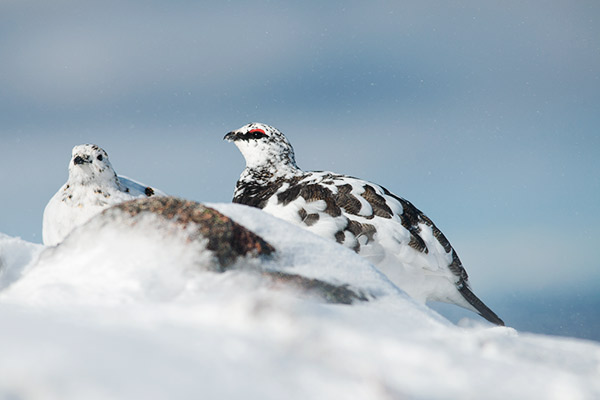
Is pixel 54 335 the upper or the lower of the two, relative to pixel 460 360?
lower

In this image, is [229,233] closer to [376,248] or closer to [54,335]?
[54,335]

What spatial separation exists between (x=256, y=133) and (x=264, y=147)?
0.76 feet

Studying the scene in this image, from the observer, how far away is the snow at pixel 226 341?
59.9 inches

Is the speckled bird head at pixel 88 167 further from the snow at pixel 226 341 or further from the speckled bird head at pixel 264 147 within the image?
the snow at pixel 226 341

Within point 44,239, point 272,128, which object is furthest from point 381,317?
point 272,128

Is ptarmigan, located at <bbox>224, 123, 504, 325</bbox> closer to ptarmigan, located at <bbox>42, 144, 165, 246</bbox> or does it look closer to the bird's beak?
the bird's beak

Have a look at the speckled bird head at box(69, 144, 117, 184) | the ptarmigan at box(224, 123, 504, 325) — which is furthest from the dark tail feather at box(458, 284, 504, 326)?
the speckled bird head at box(69, 144, 117, 184)

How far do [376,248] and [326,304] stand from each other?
147 inches

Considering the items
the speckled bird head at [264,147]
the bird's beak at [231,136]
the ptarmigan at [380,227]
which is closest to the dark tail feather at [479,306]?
the ptarmigan at [380,227]

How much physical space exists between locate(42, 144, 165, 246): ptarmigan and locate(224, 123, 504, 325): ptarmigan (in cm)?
163

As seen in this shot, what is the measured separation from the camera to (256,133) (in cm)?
754

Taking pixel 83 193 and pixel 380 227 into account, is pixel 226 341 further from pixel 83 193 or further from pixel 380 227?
pixel 83 193

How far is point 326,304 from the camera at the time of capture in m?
2.19

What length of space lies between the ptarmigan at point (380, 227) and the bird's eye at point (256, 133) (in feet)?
2.57
